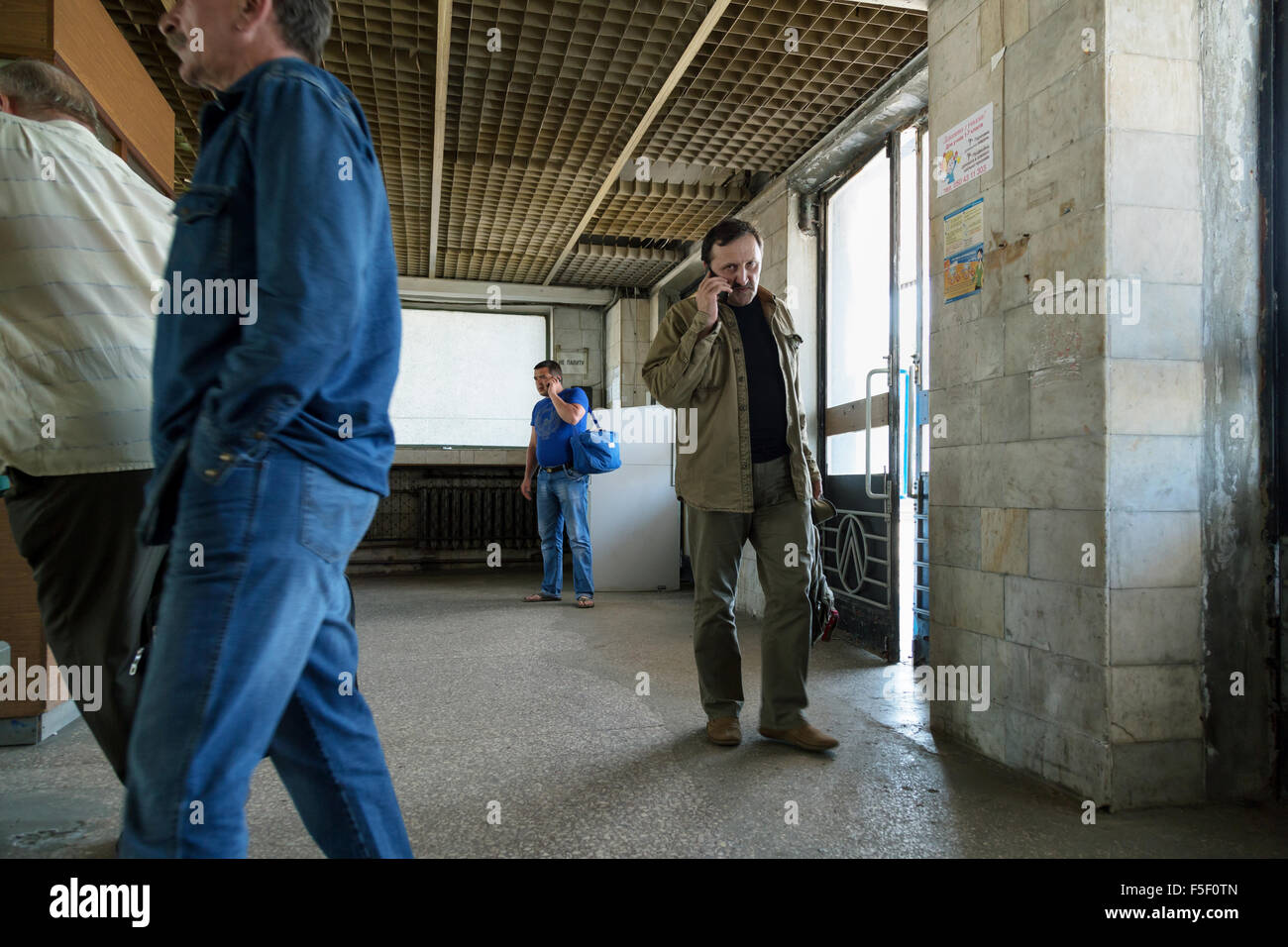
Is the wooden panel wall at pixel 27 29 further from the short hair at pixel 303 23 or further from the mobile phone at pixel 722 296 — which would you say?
the mobile phone at pixel 722 296

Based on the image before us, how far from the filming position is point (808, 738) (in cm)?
240

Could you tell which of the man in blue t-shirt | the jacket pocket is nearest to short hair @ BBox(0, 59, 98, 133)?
the jacket pocket

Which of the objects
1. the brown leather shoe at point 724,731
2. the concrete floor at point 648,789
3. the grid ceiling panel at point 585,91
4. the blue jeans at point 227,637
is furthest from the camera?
the grid ceiling panel at point 585,91

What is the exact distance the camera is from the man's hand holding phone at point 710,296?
8.02 ft

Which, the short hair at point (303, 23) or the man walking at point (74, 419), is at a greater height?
the short hair at point (303, 23)

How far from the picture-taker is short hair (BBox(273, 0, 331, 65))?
113 cm

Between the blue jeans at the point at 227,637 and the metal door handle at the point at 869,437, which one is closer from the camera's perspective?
the blue jeans at the point at 227,637

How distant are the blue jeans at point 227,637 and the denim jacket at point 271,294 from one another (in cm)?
4

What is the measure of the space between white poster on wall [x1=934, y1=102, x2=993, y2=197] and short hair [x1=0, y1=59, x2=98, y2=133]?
2304 mm

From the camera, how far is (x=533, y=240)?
6.52 meters

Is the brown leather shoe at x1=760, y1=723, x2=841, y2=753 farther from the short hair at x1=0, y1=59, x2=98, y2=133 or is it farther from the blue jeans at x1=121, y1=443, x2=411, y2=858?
the short hair at x1=0, y1=59, x2=98, y2=133

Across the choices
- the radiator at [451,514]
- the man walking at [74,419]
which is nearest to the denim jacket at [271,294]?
the man walking at [74,419]

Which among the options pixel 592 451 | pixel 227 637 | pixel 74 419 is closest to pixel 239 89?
pixel 227 637
